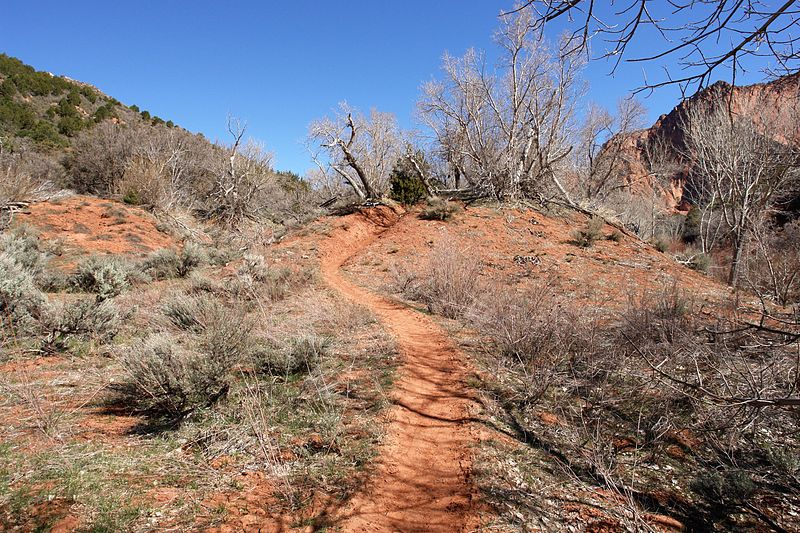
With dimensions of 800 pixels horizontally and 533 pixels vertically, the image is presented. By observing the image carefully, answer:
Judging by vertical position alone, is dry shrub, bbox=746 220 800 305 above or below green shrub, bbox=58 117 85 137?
below

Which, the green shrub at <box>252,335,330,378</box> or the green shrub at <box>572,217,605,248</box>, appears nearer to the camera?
the green shrub at <box>252,335,330,378</box>

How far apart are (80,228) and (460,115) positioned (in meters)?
14.2

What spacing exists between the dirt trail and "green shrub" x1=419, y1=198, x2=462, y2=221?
9599 mm

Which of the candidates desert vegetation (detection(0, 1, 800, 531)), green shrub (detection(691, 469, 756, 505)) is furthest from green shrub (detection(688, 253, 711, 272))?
green shrub (detection(691, 469, 756, 505))

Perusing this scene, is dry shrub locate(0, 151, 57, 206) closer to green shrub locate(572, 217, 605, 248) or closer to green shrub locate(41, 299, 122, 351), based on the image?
green shrub locate(41, 299, 122, 351)

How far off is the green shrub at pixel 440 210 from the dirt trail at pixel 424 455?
9.60 m

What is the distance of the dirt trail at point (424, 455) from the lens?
7.11 ft

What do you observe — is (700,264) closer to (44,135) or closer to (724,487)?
(724,487)

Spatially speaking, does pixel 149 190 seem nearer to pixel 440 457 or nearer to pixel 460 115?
pixel 460 115

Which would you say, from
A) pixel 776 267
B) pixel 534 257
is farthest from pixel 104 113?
pixel 776 267

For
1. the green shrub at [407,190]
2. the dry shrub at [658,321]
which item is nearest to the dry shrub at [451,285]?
the dry shrub at [658,321]

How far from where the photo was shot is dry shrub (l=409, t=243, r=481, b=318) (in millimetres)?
6449

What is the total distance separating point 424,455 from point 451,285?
4136mm

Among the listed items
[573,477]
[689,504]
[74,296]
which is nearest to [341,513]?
[573,477]
